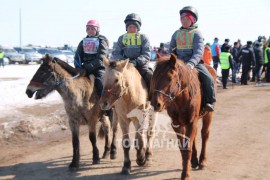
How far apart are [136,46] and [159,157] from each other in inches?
93.9

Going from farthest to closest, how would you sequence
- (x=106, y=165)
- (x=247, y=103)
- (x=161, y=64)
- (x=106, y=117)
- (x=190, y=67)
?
(x=247, y=103) → (x=106, y=117) → (x=106, y=165) → (x=190, y=67) → (x=161, y=64)

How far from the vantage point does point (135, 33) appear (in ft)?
24.2

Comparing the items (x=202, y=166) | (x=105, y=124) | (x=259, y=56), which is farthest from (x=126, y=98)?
(x=259, y=56)

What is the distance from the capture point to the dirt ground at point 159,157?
21.2ft

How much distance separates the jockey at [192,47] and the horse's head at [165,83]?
2.86 ft

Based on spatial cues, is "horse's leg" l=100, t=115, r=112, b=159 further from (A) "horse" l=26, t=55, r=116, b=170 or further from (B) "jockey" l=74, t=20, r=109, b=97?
(B) "jockey" l=74, t=20, r=109, b=97

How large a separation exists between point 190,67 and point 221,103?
8.44m

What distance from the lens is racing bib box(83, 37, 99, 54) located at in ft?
24.3

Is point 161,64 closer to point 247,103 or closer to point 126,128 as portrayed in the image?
point 126,128

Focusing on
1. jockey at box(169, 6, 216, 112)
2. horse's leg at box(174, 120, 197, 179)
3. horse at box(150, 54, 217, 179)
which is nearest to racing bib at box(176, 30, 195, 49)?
jockey at box(169, 6, 216, 112)

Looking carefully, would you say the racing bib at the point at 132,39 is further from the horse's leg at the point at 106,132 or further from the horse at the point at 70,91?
the horse's leg at the point at 106,132

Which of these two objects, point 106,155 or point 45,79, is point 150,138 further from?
point 45,79

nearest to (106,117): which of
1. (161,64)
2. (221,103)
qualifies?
(161,64)

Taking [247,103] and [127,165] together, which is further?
[247,103]
